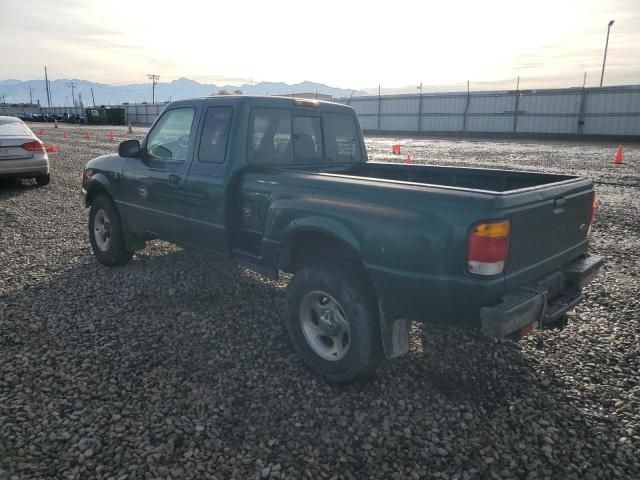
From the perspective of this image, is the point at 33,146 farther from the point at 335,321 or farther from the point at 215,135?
the point at 335,321

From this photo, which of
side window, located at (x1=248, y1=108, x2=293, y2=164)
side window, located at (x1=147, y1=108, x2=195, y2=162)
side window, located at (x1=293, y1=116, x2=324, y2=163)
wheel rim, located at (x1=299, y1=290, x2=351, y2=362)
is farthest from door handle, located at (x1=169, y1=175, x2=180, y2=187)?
wheel rim, located at (x1=299, y1=290, x2=351, y2=362)

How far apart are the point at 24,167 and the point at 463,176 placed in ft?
34.2

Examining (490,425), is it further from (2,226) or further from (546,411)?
(2,226)

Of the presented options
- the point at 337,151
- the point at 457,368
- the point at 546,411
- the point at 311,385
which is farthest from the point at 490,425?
the point at 337,151

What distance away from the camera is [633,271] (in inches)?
220

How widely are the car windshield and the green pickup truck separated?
735cm

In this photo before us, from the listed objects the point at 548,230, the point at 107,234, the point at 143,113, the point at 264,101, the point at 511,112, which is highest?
the point at 143,113

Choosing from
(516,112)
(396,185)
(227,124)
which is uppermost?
(516,112)

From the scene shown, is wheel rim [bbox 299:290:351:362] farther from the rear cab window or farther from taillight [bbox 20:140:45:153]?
taillight [bbox 20:140:45:153]

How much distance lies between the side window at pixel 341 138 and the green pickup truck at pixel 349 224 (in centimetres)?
1

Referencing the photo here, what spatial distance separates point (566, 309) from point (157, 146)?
4318 millimetres

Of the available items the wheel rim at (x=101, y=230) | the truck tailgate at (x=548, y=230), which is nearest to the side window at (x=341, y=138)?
the truck tailgate at (x=548, y=230)

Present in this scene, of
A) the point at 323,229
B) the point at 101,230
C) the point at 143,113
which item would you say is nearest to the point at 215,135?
the point at 323,229

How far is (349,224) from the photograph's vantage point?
3.14m
